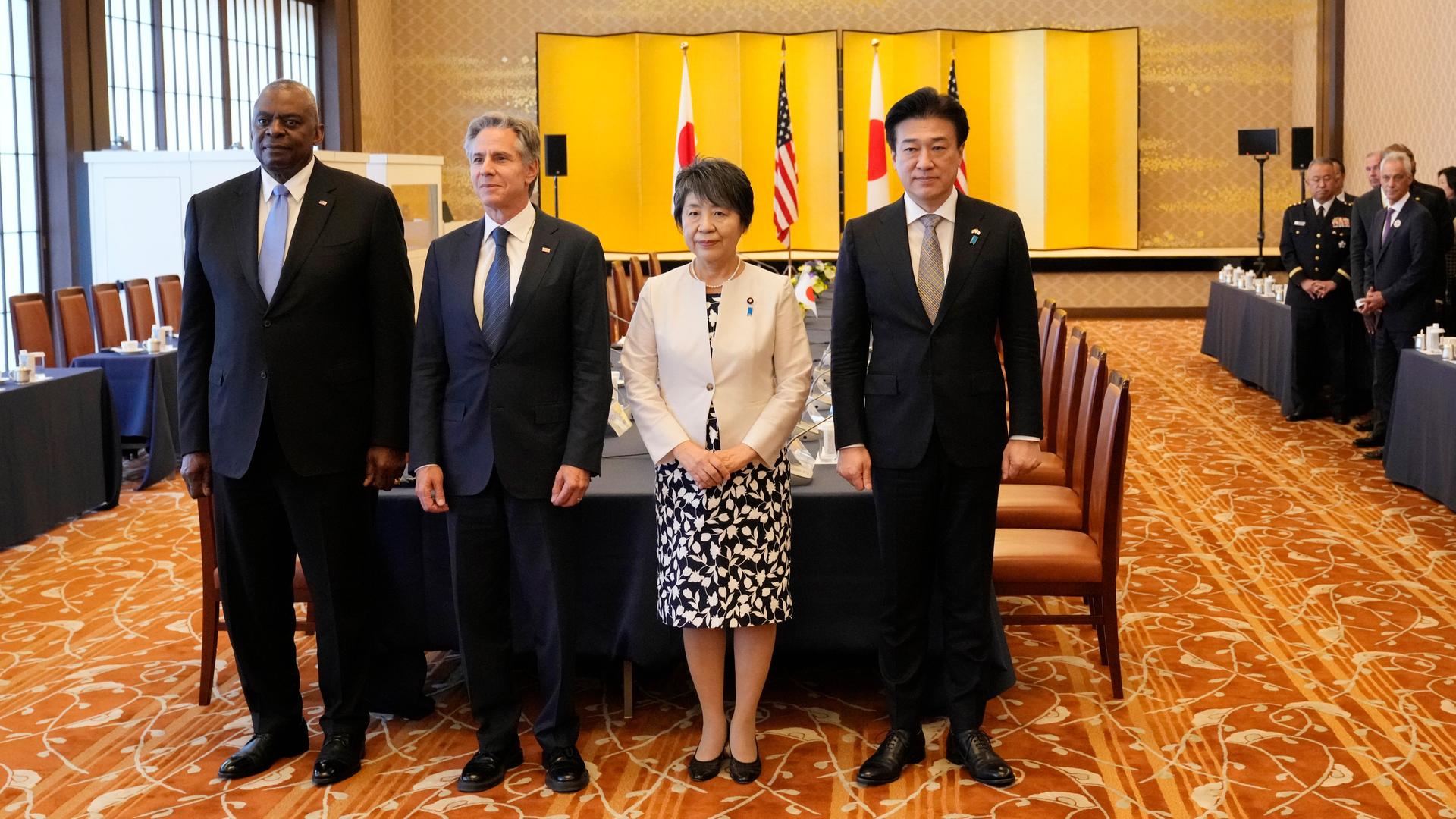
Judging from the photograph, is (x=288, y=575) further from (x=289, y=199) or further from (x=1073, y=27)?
(x=1073, y=27)

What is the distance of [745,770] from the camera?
358 centimetres

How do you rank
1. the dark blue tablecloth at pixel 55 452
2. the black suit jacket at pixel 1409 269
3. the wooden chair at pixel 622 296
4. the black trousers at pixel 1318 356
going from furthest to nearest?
the wooden chair at pixel 622 296 < the black trousers at pixel 1318 356 < the black suit jacket at pixel 1409 269 < the dark blue tablecloth at pixel 55 452

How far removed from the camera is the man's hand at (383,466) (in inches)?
139

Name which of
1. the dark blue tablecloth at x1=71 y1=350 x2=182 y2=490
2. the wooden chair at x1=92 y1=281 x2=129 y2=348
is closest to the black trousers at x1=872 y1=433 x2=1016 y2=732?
the dark blue tablecloth at x1=71 y1=350 x2=182 y2=490

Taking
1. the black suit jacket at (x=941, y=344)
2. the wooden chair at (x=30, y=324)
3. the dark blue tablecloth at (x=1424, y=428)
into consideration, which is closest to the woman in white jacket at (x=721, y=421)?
the black suit jacket at (x=941, y=344)

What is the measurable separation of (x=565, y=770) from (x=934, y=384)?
1.32 metres

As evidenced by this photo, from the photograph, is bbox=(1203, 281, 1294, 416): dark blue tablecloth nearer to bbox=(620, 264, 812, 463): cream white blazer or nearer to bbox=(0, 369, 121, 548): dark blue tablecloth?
bbox=(620, 264, 812, 463): cream white blazer

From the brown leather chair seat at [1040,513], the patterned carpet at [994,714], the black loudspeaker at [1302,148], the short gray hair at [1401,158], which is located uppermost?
the black loudspeaker at [1302,148]

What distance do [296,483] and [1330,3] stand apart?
1403 cm

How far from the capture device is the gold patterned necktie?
3385 millimetres

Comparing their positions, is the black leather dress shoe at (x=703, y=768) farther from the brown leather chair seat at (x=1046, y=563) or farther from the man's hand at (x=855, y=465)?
the brown leather chair seat at (x=1046, y=563)

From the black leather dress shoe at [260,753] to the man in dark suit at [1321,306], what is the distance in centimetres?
743

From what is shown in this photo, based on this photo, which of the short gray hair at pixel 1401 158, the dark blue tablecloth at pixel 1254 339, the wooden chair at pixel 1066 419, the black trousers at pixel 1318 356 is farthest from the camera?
the dark blue tablecloth at pixel 1254 339

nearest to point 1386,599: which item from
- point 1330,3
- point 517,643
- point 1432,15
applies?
point 517,643
